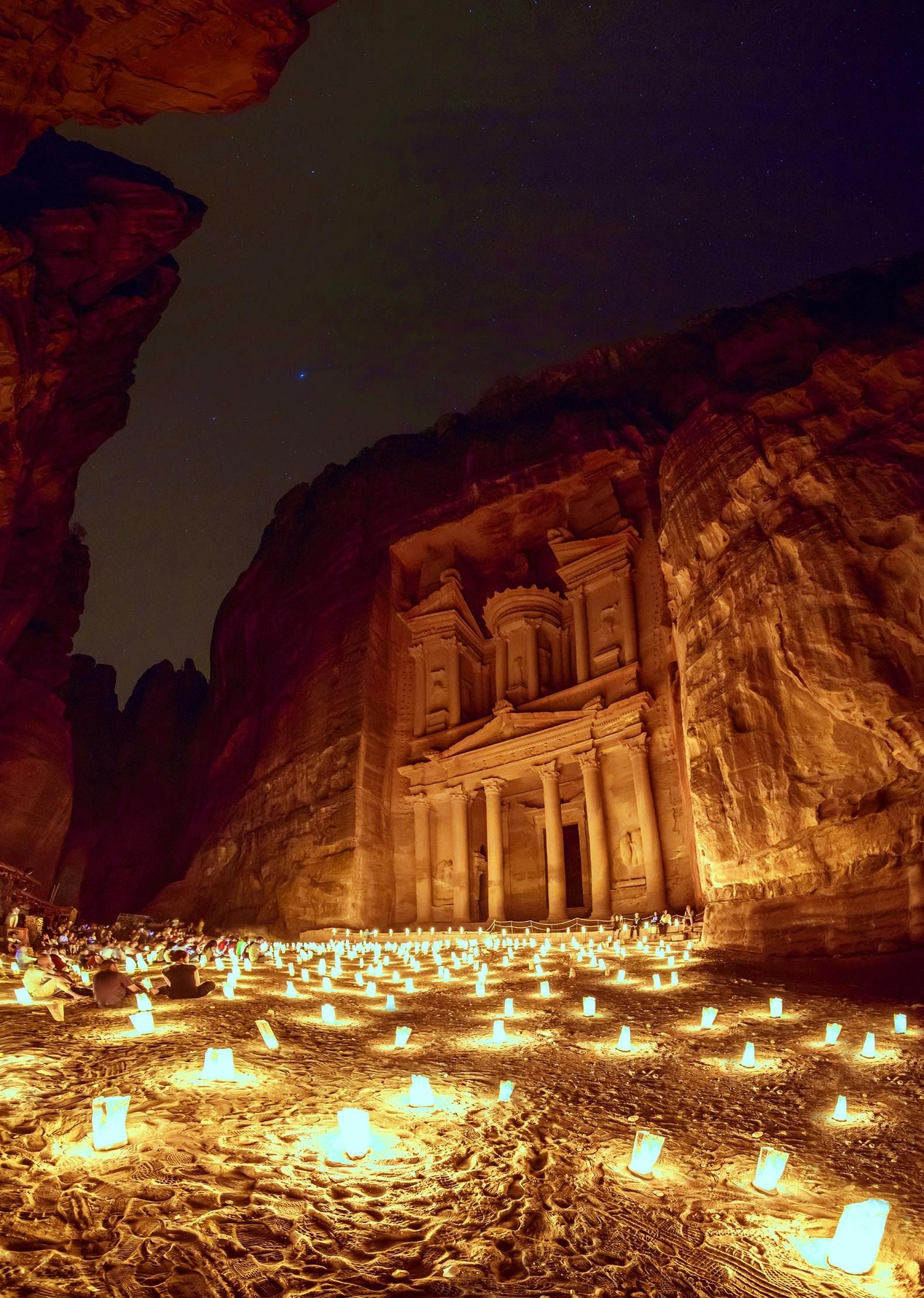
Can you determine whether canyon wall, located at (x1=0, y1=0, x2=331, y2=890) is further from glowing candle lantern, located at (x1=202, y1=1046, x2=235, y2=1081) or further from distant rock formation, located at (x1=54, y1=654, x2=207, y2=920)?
distant rock formation, located at (x1=54, y1=654, x2=207, y2=920)

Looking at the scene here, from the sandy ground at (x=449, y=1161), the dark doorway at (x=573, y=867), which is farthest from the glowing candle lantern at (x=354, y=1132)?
the dark doorway at (x=573, y=867)

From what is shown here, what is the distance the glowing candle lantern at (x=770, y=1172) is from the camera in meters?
4.79

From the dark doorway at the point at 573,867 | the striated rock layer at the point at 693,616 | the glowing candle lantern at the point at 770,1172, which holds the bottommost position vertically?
the glowing candle lantern at the point at 770,1172

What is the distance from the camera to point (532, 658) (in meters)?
36.8

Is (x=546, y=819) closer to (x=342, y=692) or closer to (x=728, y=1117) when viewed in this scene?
(x=342, y=692)

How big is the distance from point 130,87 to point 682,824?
2721cm

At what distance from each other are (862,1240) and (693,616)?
1672cm

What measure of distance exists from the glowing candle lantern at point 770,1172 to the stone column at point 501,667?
31.7 meters

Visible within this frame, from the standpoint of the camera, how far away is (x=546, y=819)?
31.8m

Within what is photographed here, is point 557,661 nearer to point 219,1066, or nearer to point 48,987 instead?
point 48,987

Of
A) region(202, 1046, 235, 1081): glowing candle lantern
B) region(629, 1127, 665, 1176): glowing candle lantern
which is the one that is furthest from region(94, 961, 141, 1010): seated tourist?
region(629, 1127, 665, 1176): glowing candle lantern

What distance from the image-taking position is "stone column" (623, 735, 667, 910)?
26.8 metres

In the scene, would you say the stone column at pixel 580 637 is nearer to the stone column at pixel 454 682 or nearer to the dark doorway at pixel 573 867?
the stone column at pixel 454 682

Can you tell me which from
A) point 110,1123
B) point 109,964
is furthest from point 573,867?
point 110,1123
